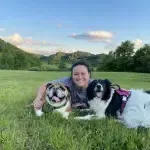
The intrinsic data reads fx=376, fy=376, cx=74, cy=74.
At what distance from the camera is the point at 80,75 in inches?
251

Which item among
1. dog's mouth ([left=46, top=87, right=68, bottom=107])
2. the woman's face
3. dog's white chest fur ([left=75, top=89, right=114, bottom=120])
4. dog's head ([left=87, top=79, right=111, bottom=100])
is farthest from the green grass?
the woman's face

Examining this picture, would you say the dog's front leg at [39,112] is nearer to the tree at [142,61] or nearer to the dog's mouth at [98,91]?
the dog's mouth at [98,91]

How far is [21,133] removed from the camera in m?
5.13

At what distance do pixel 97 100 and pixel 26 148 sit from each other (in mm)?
1833

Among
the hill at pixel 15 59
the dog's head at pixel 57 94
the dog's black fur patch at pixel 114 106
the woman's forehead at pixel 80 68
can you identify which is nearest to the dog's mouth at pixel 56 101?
the dog's head at pixel 57 94

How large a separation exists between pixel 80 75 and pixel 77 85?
307 mm

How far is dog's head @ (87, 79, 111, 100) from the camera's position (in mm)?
5906

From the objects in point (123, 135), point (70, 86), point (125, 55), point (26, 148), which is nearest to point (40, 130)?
point (26, 148)

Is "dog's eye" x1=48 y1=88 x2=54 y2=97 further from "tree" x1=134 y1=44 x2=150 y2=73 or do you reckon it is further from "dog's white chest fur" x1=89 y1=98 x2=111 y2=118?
"tree" x1=134 y1=44 x2=150 y2=73

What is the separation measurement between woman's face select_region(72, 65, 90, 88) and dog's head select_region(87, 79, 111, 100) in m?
0.36

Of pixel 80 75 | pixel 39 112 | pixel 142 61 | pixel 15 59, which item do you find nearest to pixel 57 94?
pixel 39 112

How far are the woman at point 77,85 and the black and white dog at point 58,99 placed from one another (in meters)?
0.18

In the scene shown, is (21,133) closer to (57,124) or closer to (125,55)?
(57,124)

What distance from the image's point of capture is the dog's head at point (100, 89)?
5.91 meters
